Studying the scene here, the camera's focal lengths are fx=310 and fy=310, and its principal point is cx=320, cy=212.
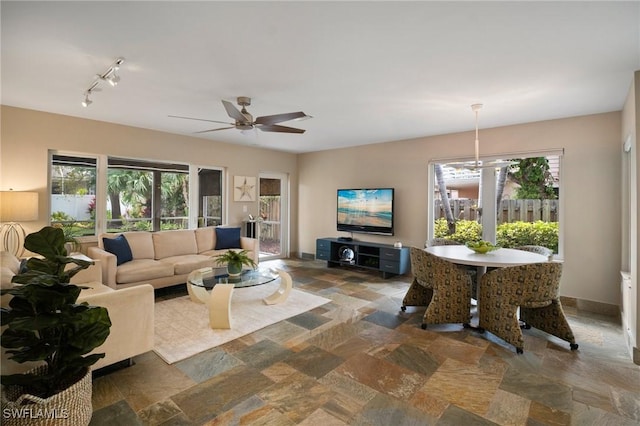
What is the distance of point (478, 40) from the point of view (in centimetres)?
228

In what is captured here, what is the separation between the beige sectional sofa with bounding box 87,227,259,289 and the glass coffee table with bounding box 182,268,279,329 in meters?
0.71

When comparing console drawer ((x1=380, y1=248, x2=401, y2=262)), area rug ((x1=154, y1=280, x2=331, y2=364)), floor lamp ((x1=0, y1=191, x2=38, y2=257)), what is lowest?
area rug ((x1=154, y1=280, x2=331, y2=364))

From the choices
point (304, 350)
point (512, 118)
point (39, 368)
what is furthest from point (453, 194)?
point (39, 368)

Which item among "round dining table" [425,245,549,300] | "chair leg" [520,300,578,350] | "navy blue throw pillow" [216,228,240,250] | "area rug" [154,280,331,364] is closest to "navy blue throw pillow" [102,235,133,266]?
"area rug" [154,280,331,364]

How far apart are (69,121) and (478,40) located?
5.13 m

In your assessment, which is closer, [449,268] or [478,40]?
[478,40]

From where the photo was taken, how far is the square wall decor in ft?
20.9

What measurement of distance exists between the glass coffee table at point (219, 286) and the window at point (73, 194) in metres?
2.14

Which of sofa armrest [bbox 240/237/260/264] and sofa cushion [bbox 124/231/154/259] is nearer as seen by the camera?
sofa cushion [bbox 124/231/154/259]

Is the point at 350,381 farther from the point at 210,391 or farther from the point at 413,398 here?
the point at 210,391

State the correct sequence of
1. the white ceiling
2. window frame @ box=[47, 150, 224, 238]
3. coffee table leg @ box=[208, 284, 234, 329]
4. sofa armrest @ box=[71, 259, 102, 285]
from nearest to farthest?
the white ceiling, coffee table leg @ box=[208, 284, 234, 329], sofa armrest @ box=[71, 259, 102, 285], window frame @ box=[47, 150, 224, 238]

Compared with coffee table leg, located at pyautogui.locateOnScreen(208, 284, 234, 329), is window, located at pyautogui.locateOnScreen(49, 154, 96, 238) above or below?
above

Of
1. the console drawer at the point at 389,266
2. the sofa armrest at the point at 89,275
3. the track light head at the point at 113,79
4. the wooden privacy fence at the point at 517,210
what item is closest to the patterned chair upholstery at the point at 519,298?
the wooden privacy fence at the point at 517,210

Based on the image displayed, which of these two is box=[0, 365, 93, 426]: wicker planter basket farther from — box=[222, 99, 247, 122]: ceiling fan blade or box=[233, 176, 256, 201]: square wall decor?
box=[233, 176, 256, 201]: square wall decor
